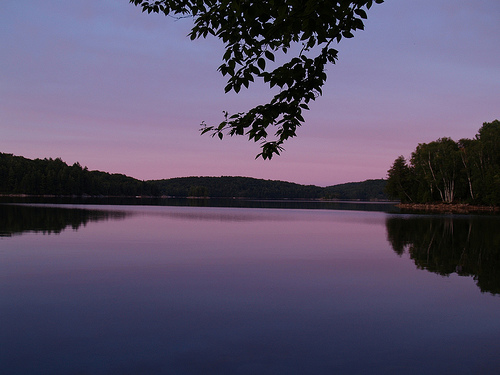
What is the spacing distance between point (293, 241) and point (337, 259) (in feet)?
21.7

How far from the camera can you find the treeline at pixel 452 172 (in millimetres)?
78000

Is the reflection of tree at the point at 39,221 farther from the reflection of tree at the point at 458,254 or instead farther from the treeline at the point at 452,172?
the treeline at the point at 452,172

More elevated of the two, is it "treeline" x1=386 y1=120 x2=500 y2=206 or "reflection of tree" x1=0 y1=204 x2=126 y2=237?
"treeline" x1=386 y1=120 x2=500 y2=206

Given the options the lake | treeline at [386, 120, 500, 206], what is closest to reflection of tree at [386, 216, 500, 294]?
the lake

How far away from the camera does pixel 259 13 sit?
18.8 feet

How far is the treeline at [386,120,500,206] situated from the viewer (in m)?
78.0

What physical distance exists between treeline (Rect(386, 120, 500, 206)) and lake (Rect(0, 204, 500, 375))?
223ft

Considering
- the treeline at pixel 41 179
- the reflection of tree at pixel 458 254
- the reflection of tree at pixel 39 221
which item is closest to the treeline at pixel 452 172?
the reflection of tree at pixel 458 254

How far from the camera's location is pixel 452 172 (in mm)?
87062

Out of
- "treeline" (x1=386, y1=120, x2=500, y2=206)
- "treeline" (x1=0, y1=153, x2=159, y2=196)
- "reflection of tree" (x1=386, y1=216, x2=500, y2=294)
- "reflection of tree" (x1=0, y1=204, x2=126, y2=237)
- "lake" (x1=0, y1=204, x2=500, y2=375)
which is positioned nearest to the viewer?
"lake" (x1=0, y1=204, x2=500, y2=375)

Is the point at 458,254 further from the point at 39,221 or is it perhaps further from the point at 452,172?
the point at 452,172

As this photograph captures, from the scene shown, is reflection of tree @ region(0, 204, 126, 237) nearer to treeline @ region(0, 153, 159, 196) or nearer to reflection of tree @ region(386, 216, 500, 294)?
reflection of tree @ region(386, 216, 500, 294)

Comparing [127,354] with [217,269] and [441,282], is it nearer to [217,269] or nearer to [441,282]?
[217,269]

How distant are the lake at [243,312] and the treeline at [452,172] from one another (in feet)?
223
